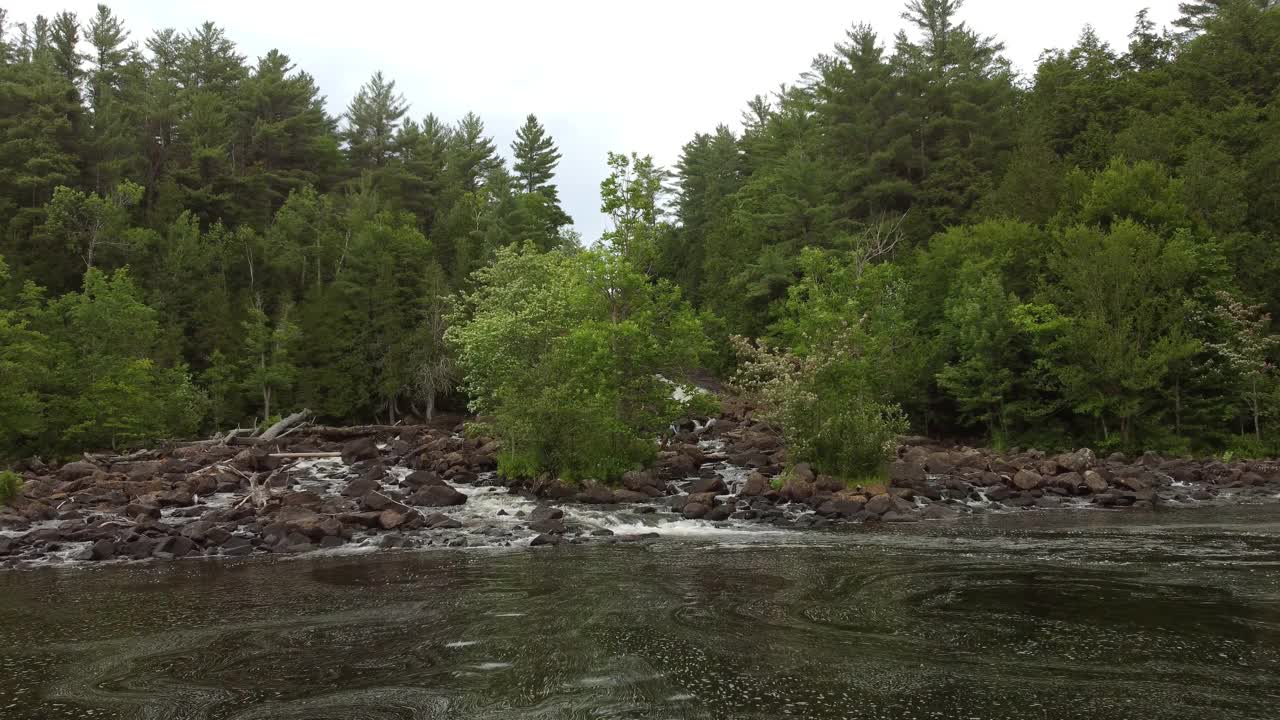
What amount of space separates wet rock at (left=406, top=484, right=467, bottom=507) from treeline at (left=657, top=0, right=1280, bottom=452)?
10913mm

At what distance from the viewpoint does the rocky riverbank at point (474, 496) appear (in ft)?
63.2

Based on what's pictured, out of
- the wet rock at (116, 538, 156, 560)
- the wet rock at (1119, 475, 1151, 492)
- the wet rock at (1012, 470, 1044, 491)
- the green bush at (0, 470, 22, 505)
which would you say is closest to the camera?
the wet rock at (116, 538, 156, 560)

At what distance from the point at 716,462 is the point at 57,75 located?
56803 millimetres

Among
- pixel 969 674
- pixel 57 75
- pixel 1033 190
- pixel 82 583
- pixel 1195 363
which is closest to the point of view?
pixel 969 674

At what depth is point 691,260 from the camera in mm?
79562

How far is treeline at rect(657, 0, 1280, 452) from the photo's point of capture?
38.1 m

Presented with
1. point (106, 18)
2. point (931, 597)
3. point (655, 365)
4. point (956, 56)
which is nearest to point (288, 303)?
point (106, 18)

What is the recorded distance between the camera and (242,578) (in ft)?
49.4

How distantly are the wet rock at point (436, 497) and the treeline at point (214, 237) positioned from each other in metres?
22.1

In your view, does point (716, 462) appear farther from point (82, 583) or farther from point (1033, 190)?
point (1033, 190)

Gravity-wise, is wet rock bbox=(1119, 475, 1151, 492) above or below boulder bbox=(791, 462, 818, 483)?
below

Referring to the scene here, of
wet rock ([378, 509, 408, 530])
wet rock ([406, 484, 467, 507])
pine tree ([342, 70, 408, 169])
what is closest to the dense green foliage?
wet rock ([406, 484, 467, 507])

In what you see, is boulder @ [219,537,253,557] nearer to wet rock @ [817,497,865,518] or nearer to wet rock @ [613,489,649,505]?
wet rock @ [613,489,649,505]

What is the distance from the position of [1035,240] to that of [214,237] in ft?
182
